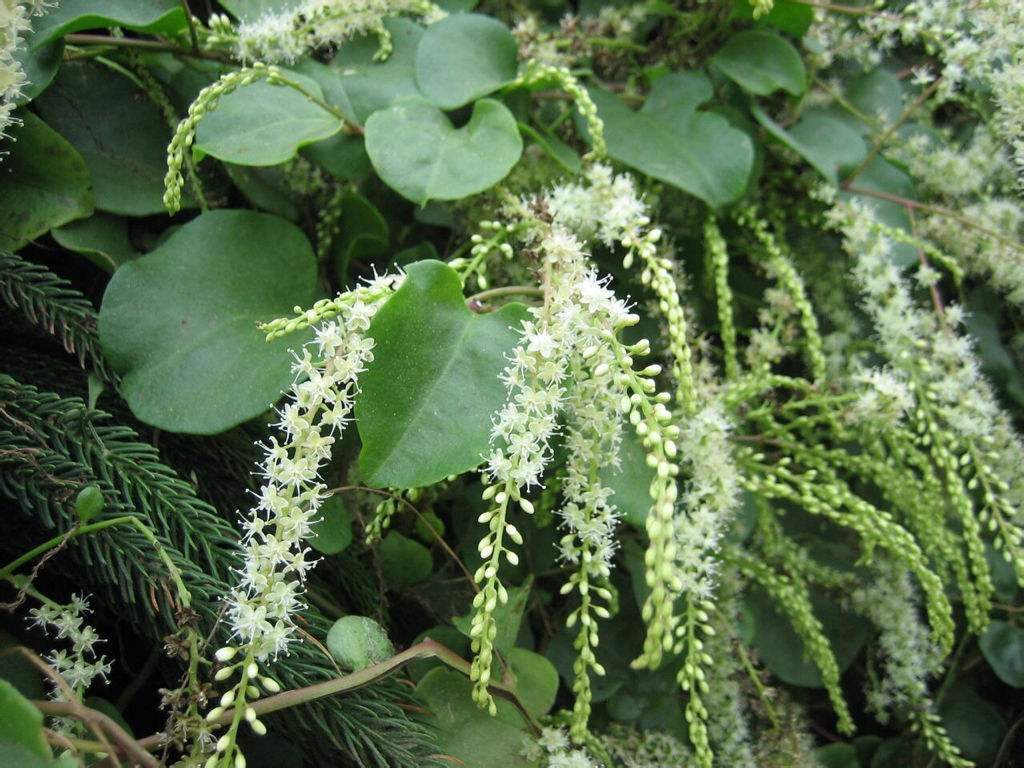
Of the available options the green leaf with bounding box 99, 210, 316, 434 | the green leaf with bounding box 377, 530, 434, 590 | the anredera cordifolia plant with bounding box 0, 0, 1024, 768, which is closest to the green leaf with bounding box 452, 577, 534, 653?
the anredera cordifolia plant with bounding box 0, 0, 1024, 768

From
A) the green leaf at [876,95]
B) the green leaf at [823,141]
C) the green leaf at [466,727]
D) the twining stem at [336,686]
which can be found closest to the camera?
the twining stem at [336,686]

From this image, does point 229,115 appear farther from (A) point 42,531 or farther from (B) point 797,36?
(B) point 797,36

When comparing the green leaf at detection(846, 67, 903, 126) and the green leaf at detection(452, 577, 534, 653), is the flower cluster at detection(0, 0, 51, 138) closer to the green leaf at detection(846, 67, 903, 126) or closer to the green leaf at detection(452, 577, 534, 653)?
the green leaf at detection(452, 577, 534, 653)

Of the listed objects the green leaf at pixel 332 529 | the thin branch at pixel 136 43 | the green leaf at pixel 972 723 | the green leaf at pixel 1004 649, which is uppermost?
the thin branch at pixel 136 43

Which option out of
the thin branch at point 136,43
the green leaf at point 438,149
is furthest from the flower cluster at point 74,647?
the thin branch at point 136,43

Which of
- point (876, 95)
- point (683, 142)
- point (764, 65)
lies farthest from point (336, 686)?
point (876, 95)

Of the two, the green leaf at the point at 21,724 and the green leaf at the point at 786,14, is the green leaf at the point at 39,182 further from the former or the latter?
the green leaf at the point at 786,14

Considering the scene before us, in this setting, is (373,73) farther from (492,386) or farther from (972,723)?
(972,723)
